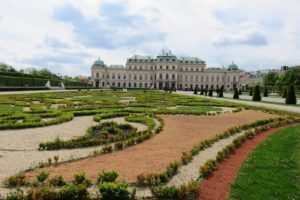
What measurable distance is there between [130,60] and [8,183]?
119019 millimetres

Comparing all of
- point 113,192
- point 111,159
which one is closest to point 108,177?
point 113,192

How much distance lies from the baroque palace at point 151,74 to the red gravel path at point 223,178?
113 m

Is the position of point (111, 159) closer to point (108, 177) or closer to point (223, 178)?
point (108, 177)

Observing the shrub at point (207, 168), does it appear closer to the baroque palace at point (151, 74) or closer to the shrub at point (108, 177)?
the shrub at point (108, 177)

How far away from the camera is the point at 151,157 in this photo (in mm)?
7262

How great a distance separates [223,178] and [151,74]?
386ft

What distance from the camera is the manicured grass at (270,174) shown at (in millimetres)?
5211

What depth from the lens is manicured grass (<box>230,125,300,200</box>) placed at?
17.1 feet

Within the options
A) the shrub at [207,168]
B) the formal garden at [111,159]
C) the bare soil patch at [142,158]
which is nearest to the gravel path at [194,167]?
the formal garden at [111,159]

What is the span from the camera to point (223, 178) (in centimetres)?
597

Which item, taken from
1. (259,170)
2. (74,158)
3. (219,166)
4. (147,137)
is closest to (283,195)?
(259,170)

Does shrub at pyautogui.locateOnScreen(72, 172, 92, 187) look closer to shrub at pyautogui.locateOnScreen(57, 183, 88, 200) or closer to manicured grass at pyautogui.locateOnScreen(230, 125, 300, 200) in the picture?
shrub at pyautogui.locateOnScreen(57, 183, 88, 200)

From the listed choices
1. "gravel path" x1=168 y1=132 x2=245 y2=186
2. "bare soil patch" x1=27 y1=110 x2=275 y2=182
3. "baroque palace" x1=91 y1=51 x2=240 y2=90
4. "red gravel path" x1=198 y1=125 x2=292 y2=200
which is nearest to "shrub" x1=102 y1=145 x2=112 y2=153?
"bare soil patch" x1=27 y1=110 x2=275 y2=182

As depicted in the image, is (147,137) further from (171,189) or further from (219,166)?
(171,189)
